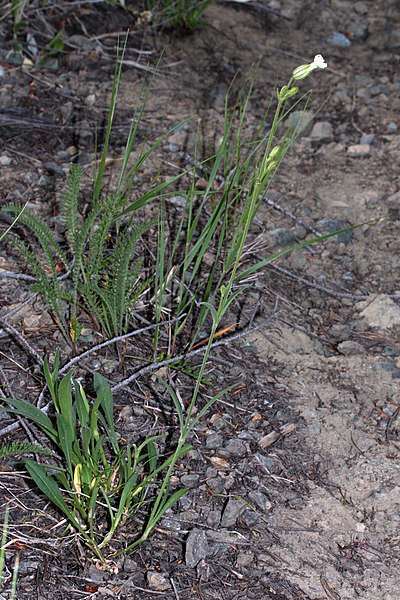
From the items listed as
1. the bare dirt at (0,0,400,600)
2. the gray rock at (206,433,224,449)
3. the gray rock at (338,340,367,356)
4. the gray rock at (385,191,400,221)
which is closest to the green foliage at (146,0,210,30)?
the bare dirt at (0,0,400,600)

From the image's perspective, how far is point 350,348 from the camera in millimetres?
2434

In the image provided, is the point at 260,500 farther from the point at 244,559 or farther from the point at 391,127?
the point at 391,127

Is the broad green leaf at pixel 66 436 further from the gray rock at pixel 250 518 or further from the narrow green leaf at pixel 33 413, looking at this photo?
the gray rock at pixel 250 518

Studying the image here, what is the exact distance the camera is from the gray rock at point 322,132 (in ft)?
11.2

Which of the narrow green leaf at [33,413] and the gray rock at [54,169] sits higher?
the narrow green leaf at [33,413]

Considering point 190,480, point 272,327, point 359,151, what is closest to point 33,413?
point 190,480

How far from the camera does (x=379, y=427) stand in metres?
2.18

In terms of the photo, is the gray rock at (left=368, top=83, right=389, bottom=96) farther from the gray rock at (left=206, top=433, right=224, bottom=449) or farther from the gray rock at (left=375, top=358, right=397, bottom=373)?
the gray rock at (left=206, top=433, right=224, bottom=449)

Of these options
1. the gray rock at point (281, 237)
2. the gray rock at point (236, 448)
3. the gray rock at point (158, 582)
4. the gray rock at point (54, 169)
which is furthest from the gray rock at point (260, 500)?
the gray rock at point (54, 169)

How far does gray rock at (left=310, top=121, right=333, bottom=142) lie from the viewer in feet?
11.2

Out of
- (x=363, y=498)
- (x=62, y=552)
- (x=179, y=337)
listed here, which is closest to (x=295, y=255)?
(x=179, y=337)

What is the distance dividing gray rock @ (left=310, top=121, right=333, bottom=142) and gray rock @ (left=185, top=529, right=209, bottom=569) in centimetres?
212

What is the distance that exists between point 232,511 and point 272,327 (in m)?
0.73

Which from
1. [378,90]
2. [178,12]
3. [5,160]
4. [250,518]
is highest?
[178,12]
